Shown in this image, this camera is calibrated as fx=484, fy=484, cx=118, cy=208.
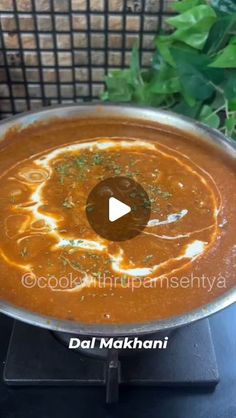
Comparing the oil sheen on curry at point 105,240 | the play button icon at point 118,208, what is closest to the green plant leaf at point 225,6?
the oil sheen on curry at point 105,240

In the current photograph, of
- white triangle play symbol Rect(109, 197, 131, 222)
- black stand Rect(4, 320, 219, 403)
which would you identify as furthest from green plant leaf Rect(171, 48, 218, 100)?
black stand Rect(4, 320, 219, 403)

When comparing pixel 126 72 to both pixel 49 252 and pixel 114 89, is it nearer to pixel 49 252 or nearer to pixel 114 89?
pixel 114 89

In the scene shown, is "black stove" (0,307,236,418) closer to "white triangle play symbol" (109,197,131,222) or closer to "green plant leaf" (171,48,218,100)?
"white triangle play symbol" (109,197,131,222)

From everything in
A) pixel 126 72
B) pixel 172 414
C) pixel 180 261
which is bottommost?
pixel 172 414

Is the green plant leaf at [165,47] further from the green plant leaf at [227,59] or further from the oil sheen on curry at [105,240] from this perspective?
the oil sheen on curry at [105,240]

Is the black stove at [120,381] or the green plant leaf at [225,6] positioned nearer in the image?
the black stove at [120,381]

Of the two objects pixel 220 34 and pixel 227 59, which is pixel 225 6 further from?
pixel 227 59

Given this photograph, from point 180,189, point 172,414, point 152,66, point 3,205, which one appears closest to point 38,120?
point 3,205
